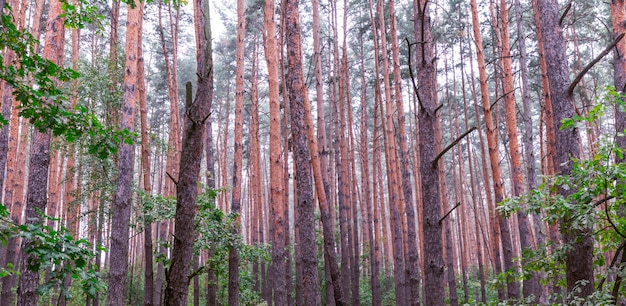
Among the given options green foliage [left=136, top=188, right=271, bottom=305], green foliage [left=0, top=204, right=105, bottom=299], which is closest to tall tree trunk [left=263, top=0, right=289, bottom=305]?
green foliage [left=136, top=188, right=271, bottom=305]

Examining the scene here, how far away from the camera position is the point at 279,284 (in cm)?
898

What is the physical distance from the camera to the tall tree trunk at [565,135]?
457 centimetres

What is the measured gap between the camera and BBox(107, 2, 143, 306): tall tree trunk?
7961 mm

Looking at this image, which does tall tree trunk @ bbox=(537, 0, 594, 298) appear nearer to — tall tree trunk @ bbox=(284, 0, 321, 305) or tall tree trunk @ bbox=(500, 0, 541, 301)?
tall tree trunk @ bbox=(284, 0, 321, 305)

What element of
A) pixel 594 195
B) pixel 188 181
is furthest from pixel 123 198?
pixel 594 195

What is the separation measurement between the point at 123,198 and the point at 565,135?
7.32 metres

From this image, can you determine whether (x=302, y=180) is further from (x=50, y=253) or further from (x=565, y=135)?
(x=50, y=253)

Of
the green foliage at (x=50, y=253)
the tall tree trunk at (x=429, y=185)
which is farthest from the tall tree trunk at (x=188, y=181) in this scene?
the tall tree trunk at (x=429, y=185)

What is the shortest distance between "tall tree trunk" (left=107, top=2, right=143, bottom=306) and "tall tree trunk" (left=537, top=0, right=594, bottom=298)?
701 centimetres

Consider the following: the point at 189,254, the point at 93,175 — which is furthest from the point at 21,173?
the point at 189,254

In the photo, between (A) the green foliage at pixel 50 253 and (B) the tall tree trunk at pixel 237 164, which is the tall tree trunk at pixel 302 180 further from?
(A) the green foliage at pixel 50 253

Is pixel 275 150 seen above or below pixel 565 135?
above

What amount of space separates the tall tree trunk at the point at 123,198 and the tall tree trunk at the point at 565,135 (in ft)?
23.0

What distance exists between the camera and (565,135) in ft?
16.3
